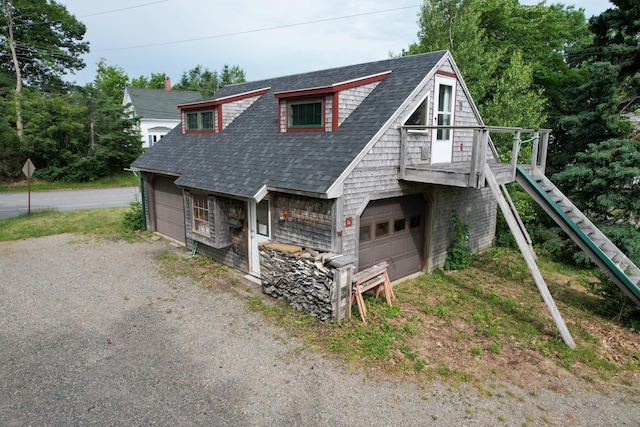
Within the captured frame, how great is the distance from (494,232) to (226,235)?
9241 millimetres

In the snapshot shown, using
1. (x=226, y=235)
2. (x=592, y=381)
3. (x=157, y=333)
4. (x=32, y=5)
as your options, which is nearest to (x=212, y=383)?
(x=157, y=333)

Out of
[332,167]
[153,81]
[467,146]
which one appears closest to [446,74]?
[467,146]

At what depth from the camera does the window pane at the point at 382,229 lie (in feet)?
29.9

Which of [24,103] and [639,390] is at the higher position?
[24,103]

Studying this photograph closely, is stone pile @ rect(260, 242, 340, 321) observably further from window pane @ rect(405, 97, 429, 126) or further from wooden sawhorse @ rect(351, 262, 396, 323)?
window pane @ rect(405, 97, 429, 126)

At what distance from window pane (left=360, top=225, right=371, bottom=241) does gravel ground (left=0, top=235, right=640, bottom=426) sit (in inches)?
115

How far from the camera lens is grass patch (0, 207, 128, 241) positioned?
1445 cm

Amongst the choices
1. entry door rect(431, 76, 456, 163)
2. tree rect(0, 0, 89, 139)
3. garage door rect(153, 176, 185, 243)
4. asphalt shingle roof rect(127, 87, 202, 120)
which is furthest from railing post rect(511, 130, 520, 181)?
asphalt shingle roof rect(127, 87, 202, 120)

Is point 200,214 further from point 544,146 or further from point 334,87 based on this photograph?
point 544,146

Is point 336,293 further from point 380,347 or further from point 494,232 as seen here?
point 494,232

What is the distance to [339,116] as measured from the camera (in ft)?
30.2

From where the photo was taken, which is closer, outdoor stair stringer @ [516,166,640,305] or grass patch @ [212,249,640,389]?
grass patch @ [212,249,640,389]

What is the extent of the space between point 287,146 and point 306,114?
1025 millimetres

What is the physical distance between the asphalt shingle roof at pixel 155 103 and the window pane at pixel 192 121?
23708 millimetres
